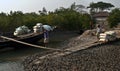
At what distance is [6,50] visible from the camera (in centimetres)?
3033

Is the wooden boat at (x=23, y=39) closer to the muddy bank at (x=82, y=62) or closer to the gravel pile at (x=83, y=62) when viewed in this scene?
the muddy bank at (x=82, y=62)

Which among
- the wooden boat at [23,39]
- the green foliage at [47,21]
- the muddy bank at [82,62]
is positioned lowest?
the muddy bank at [82,62]

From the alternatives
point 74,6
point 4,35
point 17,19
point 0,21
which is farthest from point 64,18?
point 4,35

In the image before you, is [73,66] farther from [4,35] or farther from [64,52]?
[4,35]

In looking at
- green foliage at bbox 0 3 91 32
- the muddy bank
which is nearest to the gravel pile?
the muddy bank

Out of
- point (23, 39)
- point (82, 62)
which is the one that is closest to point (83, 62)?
point (82, 62)

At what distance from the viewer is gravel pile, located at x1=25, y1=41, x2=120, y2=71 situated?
53.7 ft

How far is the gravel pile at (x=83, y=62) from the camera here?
16.4 m

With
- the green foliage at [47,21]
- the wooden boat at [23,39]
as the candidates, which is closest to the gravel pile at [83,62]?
the wooden boat at [23,39]

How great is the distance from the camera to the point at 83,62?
1788cm

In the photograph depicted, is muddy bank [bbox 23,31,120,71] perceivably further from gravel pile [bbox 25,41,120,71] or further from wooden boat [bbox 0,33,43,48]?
wooden boat [bbox 0,33,43,48]

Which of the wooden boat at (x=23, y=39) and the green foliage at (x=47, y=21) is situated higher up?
the green foliage at (x=47, y=21)

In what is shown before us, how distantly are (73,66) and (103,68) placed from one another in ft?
6.33


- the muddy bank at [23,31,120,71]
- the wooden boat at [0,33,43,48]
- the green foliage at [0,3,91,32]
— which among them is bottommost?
the muddy bank at [23,31,120,71]
